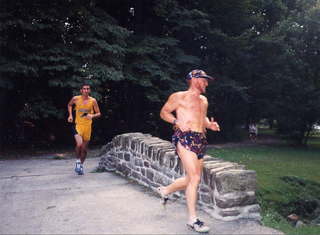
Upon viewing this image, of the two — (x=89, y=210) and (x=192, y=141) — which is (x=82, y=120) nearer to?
(x=89, y=210)

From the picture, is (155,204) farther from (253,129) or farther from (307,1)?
(307,1)

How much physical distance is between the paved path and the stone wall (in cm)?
20

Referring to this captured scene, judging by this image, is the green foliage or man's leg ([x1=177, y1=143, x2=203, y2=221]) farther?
the green foliage

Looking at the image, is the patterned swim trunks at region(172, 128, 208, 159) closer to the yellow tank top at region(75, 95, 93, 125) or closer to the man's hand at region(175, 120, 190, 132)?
the man's hand at region(175, 120, 190, 132)

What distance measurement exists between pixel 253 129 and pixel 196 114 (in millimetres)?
23864

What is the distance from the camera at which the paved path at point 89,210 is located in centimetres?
455

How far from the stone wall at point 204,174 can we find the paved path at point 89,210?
0.20 m

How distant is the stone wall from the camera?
15.7 feet

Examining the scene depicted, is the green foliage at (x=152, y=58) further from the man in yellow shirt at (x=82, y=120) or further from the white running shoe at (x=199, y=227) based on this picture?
the white running shoe at (x=199, y=227)

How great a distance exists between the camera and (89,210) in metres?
5.46

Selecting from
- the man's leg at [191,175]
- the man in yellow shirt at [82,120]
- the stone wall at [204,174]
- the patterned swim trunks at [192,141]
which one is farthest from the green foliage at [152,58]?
the man's leg at [191,175]

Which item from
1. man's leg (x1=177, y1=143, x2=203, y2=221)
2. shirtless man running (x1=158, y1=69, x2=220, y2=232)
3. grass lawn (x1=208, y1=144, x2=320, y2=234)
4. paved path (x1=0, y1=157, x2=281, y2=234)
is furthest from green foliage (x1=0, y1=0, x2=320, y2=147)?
man's leg (x1=177, y1=143, x2=203, y2=221)

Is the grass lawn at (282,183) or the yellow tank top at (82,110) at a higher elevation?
the yellow tank top at (82,110)

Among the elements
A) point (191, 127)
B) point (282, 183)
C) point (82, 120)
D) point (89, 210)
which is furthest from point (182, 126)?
point (282, 183)
